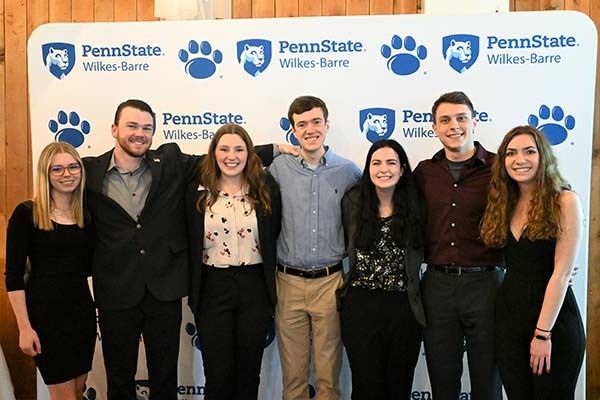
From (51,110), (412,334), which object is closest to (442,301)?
(412,334)

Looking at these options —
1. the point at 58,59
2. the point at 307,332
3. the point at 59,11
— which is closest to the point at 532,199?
the point at 307,332

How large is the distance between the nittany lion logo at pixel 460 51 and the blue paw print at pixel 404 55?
0.40ft

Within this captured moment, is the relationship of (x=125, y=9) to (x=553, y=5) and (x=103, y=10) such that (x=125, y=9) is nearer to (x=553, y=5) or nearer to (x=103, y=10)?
(x=103, y=10)

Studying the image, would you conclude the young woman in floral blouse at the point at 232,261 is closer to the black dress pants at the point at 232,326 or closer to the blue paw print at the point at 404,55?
the black dress pants at the point at 232,326

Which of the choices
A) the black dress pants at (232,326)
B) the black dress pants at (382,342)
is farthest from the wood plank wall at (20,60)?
the black dress pants at (382,342)

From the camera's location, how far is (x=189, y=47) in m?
3.16

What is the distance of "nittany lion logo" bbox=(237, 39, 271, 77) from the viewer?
123 inches

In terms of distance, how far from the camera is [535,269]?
7.32 ft

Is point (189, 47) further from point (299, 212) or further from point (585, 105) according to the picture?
point (585, 105)

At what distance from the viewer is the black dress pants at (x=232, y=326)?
266 cm

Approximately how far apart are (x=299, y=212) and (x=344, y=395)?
3.85 feet

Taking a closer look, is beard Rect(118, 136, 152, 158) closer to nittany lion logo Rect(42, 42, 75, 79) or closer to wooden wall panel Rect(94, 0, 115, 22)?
nittany lion logo Rect(42, 42, 75, 79)

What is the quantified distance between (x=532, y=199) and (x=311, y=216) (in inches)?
39.8

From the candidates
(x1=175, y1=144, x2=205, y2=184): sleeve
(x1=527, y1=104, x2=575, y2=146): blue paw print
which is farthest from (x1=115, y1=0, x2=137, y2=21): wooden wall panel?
(x1=527, y1=104, x2=575, y2=146): blue paw print
